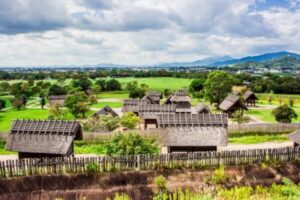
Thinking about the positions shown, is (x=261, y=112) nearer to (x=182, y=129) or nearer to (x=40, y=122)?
(x=182, y=129)

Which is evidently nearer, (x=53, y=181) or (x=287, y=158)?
(x=53, y=181)

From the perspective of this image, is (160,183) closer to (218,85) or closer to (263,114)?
(263,114)

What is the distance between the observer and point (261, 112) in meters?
60.0

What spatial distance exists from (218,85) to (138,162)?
42962 millimetres

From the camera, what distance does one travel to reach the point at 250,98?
226 feet

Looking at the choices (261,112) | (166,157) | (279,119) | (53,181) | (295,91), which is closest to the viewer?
(53,181)

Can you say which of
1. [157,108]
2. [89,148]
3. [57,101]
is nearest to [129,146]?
[89,148]

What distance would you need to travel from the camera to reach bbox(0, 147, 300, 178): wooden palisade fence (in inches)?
870

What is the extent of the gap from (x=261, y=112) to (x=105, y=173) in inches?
1711

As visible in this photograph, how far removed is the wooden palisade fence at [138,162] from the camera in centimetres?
2209

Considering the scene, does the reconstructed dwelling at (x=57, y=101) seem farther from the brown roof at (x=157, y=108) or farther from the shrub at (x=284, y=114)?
the shrub at (x=284, y=114)

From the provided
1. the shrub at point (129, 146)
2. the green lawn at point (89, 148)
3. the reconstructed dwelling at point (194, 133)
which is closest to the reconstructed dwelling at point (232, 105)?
the green lawn at point (89, 148)

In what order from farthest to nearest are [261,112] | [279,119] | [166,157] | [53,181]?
[261,112]
[279,119]
[166,157]
[53,181]

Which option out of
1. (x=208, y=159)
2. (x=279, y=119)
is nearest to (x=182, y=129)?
(x=208, y=159)
